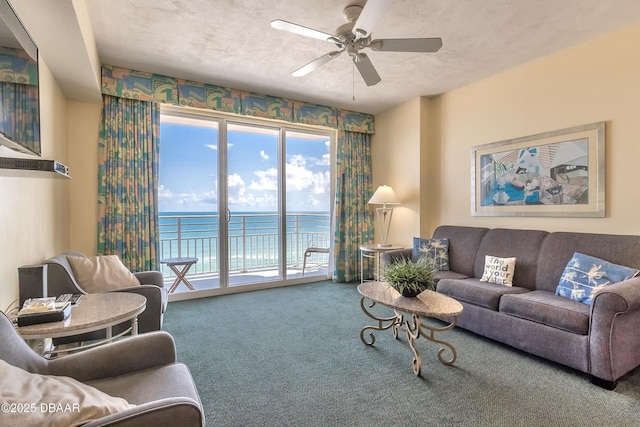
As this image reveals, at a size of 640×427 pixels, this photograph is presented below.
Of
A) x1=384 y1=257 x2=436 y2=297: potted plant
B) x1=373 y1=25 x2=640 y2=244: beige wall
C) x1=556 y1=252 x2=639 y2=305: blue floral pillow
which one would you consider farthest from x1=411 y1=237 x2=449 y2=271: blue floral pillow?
x1=384 y1=257 x2=436 y2=297: potted plant

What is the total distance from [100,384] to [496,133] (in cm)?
407

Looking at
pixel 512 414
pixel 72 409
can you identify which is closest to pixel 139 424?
pixel 72 409

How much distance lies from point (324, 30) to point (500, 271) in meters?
2.74

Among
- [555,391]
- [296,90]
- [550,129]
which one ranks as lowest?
[555,391]

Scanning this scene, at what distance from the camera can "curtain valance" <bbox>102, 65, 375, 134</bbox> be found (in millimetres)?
Result: 3414

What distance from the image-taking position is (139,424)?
0.92m

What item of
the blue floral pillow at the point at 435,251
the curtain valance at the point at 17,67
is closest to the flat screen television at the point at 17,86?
the curtain valance at the point at 17,67

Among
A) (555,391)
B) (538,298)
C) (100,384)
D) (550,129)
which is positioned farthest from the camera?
(550,129)

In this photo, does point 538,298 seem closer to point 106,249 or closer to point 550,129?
point 550,129

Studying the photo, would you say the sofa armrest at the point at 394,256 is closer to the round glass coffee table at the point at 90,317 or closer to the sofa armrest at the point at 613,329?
the sofa armrest at the point at 613,329

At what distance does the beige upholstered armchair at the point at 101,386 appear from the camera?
901mm

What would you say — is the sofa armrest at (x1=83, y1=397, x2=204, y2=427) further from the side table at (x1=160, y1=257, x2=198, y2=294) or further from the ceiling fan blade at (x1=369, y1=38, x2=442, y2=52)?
the side table at (x1=160, y1=257, x2=198, y2=294)

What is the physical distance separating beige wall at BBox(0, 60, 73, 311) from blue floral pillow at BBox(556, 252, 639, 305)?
3571 millimetres

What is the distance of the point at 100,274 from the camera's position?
2.55 m
